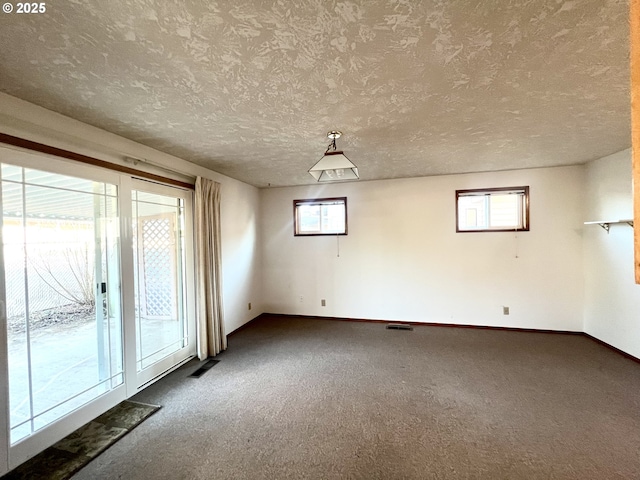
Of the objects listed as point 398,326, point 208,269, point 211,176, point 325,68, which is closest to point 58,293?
point 208,269

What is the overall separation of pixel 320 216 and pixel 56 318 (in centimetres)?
371

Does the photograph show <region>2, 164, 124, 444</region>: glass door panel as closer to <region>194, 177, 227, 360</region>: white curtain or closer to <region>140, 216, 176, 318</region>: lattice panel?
<region>140, 216, 176, 318</region>: lattice panel

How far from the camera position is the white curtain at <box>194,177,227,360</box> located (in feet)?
10.8

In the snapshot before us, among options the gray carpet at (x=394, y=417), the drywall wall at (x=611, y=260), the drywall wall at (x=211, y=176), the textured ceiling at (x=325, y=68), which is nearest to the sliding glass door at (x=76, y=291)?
the drywall wall at (x=211, y=176)

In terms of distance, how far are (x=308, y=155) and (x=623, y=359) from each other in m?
4.35

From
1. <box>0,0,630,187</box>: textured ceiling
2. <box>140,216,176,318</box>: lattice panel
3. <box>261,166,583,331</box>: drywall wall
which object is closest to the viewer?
<box>0,0,630,187</box>: textured ceiling

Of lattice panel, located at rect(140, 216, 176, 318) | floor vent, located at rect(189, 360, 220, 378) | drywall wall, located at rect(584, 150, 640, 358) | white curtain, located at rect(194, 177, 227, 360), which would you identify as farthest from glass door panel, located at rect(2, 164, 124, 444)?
drywall wall, located at rect(584, 150, 640, 358)

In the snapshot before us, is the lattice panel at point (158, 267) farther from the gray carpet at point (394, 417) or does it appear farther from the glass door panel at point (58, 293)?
the gray carpet at point (394, 417)

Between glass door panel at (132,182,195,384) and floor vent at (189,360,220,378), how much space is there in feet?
0.99

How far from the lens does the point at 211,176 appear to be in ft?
12.4

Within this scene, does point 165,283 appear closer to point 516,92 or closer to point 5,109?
point 5,109

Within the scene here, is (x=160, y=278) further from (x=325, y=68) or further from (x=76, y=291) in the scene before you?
(x=325, y=68)

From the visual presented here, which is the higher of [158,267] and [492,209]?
[492,209]

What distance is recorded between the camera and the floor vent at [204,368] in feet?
9.69
